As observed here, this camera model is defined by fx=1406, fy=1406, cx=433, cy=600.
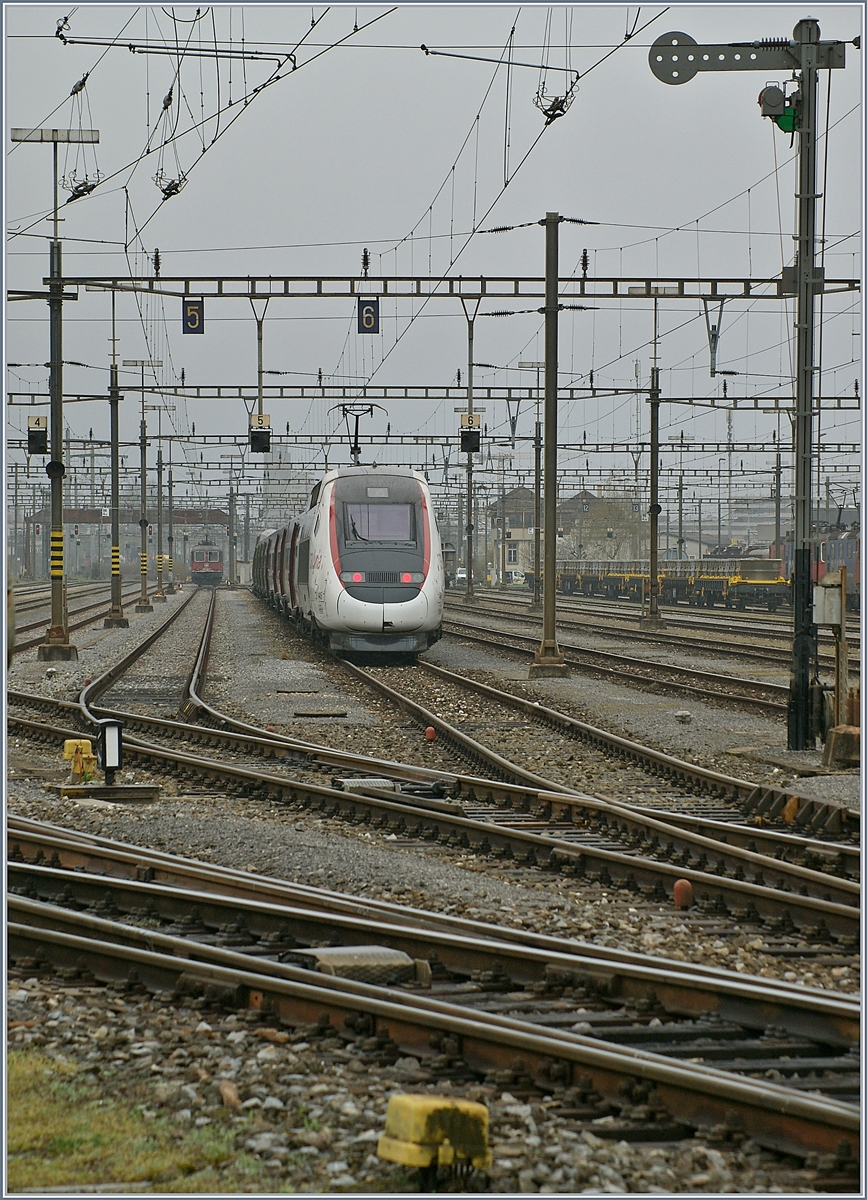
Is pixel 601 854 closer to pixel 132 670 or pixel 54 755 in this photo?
pixel 54 755

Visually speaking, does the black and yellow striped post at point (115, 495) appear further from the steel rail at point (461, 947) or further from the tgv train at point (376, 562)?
the steel rail at point (461, 947)

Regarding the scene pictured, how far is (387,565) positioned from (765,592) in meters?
30.0

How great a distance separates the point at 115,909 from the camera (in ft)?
23.3

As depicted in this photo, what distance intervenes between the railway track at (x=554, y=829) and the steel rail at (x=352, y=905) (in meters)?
1.25

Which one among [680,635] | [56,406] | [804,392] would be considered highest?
[56,406]

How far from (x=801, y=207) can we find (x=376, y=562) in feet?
35.7

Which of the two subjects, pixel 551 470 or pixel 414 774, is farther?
pixel 551 470

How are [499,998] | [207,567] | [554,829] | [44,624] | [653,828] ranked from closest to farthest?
1. [499,998]
2. [653,828]
3. [554,829]
4. [44,624]
5. [207,567]

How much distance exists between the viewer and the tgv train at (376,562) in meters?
22.4

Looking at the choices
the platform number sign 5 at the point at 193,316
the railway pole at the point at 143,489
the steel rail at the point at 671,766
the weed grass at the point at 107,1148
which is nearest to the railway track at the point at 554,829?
the steel rail at the point at 671,766

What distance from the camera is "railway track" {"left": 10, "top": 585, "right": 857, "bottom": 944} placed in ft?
23.4

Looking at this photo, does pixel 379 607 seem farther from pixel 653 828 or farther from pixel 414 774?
pixel 653 828

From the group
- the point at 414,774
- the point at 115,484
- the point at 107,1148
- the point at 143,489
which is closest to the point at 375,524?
the point at 414,774

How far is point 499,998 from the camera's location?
548 cm
